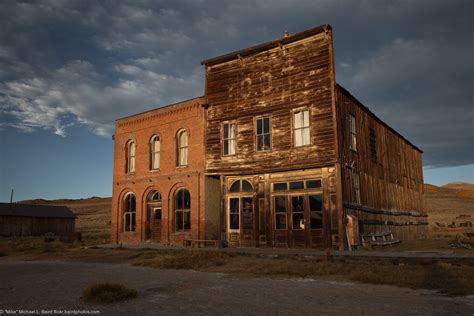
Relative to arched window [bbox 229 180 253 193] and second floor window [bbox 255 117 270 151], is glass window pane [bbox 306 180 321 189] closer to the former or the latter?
second floor window [bbox 255 117 270 151]

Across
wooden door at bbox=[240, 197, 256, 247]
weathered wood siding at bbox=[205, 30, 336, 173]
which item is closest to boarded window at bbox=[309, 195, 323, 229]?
weathered wood siding at bbox=[205, 30, 336, 173]

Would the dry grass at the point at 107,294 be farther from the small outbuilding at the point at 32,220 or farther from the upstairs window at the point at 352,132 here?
the small outbuilding at the point at 32,220

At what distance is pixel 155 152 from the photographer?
80.4ft

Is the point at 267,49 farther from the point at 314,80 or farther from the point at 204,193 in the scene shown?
the point at 204,193

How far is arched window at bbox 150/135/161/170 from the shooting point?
24314 millimetres

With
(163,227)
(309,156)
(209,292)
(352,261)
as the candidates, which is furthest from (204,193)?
(209,292)

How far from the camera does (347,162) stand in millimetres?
17906

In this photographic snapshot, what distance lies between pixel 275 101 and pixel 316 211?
5800 mm

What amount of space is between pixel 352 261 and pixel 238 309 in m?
7.10

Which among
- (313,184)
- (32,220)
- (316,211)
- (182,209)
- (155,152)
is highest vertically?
(155,152)

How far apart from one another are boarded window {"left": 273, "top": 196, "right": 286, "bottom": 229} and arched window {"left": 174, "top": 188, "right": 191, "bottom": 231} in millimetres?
5766

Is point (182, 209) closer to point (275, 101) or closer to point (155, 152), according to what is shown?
point (155, 152)

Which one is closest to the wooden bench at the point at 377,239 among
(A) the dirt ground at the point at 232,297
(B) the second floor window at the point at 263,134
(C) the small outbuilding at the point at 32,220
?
(B) the second floor window at the point at 263,134

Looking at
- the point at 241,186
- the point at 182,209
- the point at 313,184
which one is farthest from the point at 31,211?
the point at 313,184
